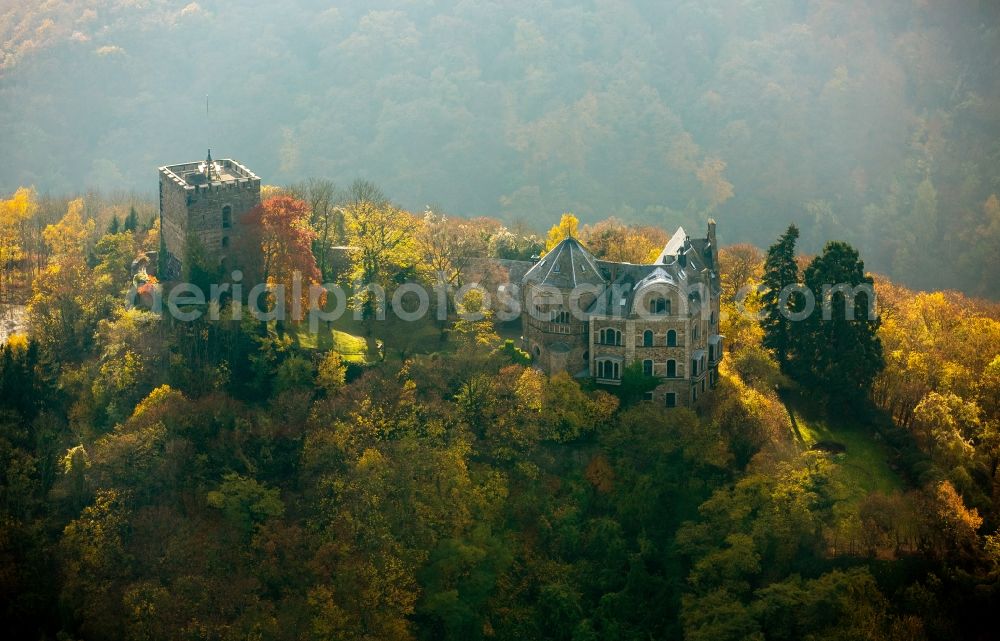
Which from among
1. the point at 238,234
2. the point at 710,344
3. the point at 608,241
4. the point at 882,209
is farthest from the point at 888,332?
the point at 882,209

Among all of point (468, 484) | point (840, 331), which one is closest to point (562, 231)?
point (840, 331)

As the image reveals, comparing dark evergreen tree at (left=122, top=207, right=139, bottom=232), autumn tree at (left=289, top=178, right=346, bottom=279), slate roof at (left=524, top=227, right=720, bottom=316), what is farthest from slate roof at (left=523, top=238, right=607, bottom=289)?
dark evergreen tree at (left=122, top=207, right=139, bottom=232)

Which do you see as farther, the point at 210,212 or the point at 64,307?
the point at 64,307

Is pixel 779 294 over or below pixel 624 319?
over

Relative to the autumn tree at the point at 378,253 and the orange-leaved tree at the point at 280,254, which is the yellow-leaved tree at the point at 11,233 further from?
the autumn tree at the point at 378,253

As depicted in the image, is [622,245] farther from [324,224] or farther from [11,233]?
[11,233]

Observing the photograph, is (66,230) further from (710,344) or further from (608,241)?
(710,344)

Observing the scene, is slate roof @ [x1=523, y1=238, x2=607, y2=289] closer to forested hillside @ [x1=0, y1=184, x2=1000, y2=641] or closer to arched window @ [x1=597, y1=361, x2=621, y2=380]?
arched window @ [x1=597, y1=361, x2=621, y2=380]

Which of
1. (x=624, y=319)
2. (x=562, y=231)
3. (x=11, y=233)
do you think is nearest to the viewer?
(x=624, y=319)
